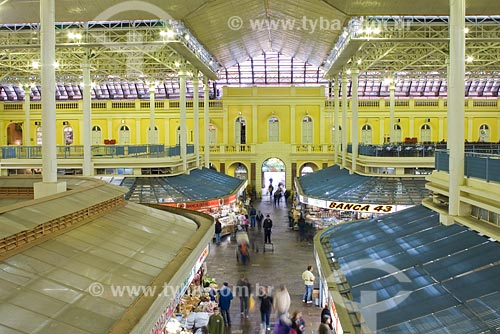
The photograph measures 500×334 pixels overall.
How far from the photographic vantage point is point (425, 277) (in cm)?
854

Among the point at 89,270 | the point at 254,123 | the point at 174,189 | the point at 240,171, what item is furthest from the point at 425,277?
the point at 254,123

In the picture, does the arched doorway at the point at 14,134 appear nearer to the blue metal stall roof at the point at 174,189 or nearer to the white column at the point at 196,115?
the white column at the point at 196,115

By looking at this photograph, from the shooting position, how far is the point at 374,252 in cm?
1130

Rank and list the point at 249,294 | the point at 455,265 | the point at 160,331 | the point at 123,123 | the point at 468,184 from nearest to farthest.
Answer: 1. the point at 160,331
2. the point at 455,265
3. the point at 468,184
4. the point at 249,294
5. the point at 123,123

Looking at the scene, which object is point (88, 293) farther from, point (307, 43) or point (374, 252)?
point (307, 43)

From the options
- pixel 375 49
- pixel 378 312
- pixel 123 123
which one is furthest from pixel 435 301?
pixel 123 123

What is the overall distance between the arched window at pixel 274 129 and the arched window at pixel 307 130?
7.39ft

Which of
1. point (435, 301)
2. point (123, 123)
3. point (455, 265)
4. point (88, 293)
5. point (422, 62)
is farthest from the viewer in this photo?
point (123, 123)

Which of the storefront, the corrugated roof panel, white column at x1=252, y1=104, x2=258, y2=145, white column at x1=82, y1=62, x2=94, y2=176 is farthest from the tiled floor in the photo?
white column at x1=252, y1=104, x2=258, y2=145

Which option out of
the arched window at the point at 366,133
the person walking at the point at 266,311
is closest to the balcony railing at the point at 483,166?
the person walking at the point at 266,311

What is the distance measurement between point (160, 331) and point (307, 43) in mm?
31747

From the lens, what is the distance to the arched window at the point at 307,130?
154 ft

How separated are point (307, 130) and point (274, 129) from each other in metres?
2.94

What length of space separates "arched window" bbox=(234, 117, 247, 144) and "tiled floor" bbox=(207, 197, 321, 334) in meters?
20.5
